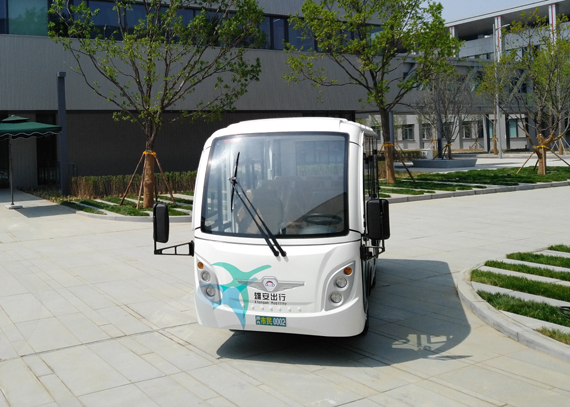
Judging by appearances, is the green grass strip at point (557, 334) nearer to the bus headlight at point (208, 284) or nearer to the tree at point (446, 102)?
the bus headlight at point (208, 284)

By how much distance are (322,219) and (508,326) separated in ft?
7.51

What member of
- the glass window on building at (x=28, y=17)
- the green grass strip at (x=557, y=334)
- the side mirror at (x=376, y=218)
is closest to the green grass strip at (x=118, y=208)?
the glass window on building at (x=28, y=17)

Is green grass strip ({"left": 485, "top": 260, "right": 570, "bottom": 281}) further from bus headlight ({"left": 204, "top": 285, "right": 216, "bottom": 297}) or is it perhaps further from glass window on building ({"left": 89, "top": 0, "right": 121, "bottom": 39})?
glass window on building ({"left": 89, "top": 0, "right": 121, "bottom": 39})

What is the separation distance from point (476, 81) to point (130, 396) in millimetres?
47863

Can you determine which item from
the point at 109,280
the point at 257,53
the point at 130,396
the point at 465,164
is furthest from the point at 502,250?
the point at 465,164

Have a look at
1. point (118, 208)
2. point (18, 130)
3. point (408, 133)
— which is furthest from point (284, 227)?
point (408, 133)

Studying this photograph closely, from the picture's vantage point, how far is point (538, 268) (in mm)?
9625

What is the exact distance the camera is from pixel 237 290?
6.42 m

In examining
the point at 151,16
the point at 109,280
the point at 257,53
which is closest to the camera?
the point at 109,280

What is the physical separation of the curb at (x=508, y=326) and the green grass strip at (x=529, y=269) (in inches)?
48.4

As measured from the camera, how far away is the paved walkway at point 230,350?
5.53 meters

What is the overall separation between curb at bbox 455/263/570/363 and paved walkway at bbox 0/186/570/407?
3.4 inches

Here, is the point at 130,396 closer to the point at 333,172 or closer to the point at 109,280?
the point at 333,172

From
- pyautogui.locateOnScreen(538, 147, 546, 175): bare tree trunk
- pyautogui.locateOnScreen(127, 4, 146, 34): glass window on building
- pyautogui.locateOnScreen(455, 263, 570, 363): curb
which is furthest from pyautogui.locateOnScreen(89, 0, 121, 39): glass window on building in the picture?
pyautogui.locateOnScreen(455, 263, 570, 363): curb
